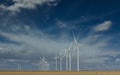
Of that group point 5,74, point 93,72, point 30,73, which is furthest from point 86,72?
point 5,74

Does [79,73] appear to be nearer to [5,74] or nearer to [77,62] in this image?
[77,62]

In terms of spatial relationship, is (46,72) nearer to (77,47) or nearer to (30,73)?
(30,73)

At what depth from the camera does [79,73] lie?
52625 mm

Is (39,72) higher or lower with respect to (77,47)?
lower

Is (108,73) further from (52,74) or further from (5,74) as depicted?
(5,74)

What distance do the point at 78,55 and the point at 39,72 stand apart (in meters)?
7.08

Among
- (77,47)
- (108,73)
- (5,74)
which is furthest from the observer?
(77,47)

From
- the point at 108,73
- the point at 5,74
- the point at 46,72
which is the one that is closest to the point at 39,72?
the point at 46,72

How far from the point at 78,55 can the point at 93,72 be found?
3735 mm

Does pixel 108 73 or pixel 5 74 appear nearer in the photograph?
pixel 5 74

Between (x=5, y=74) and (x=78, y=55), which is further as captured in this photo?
(x=78, y=55)

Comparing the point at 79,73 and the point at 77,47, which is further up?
the point at 77,47

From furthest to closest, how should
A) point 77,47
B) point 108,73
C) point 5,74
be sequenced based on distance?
point 77,47 → point 108,73 → point 5,74

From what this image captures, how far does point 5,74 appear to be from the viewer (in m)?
49.8
